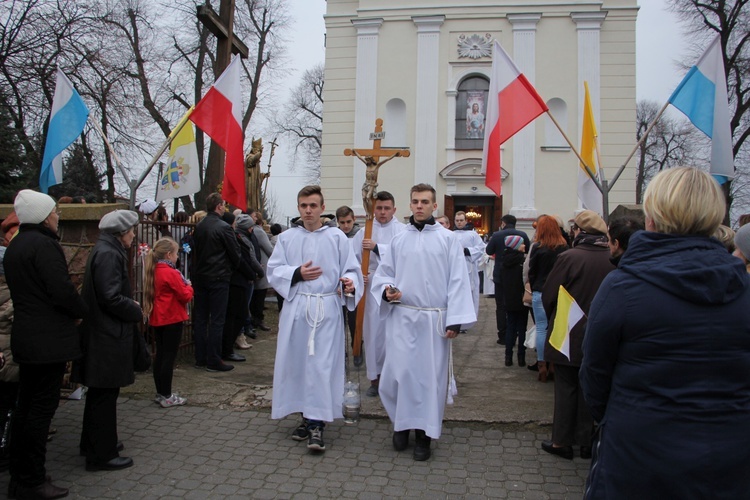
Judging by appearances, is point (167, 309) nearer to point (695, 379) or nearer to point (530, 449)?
point (530, 449)

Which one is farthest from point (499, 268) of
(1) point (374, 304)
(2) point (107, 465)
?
(2) point (107, 465)

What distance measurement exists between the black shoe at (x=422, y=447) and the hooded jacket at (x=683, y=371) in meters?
2.43

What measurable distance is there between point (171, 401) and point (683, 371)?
181 inches

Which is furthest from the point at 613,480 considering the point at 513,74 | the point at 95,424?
the point at 513,74

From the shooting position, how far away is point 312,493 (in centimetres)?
388

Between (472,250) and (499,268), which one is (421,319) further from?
(472,250)

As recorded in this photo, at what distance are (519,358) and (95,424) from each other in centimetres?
493

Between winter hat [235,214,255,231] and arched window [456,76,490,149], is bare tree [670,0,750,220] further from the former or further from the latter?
winter hat [235,214,255,231]

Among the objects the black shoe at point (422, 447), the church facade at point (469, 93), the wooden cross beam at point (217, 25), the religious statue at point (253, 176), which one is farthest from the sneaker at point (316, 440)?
the church facade at point (469, 93)

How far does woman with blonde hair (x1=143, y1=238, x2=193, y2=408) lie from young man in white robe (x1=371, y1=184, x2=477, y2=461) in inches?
75.4

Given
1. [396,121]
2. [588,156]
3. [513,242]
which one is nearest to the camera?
[513,242]

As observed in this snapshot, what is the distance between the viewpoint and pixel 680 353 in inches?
80.8

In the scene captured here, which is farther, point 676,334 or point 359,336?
point 359,336

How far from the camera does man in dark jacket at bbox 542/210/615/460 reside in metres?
4.43
